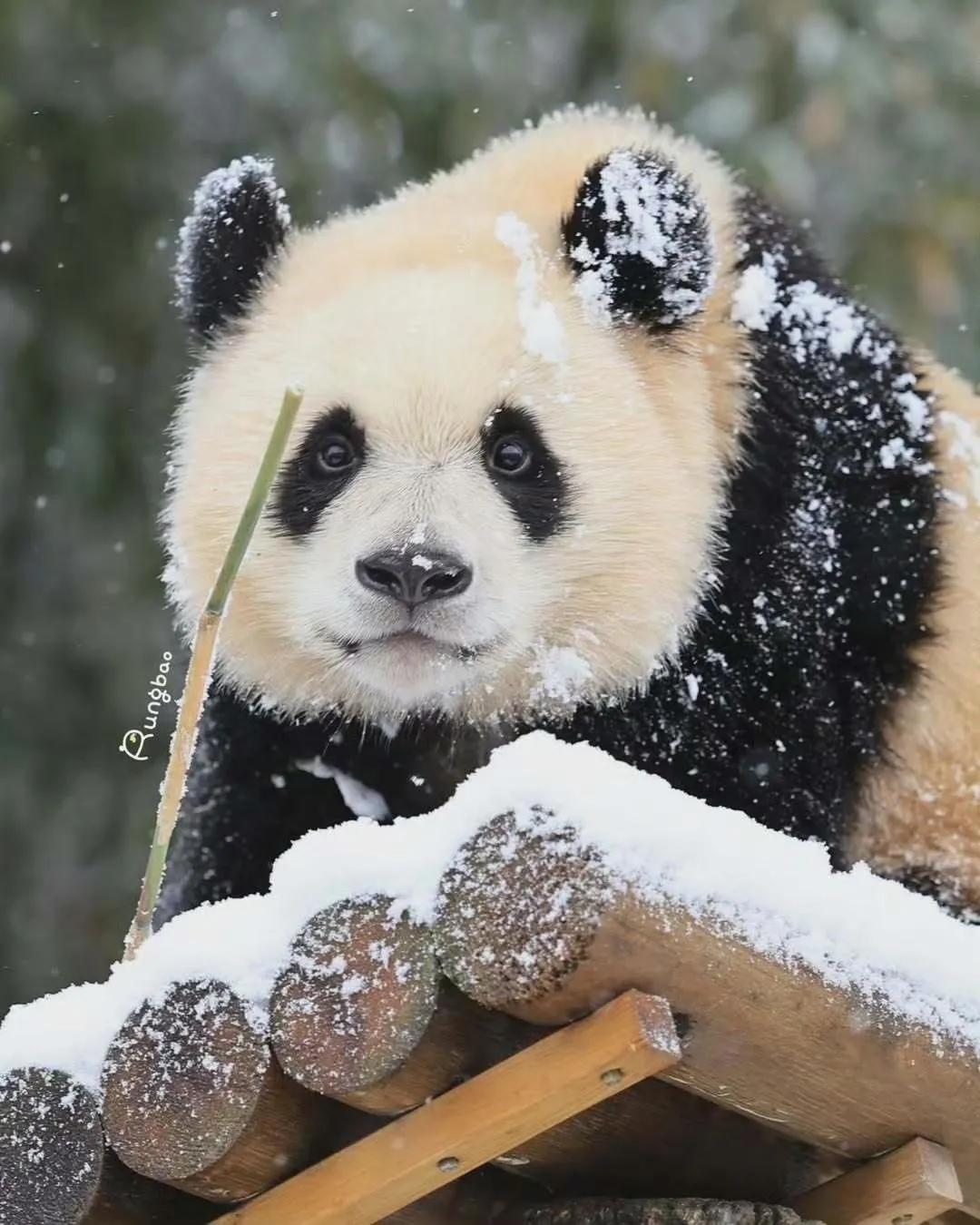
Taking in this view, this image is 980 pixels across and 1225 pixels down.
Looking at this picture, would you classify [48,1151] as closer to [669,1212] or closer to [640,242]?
[669,1212]

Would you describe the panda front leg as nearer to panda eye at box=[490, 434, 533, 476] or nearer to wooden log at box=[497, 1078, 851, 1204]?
panda eye at box=[490, 434, 533, 476]

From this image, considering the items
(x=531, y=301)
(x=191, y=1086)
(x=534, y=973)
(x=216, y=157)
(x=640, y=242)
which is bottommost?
(x=191, y=1086)

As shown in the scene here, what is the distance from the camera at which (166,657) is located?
2.31m

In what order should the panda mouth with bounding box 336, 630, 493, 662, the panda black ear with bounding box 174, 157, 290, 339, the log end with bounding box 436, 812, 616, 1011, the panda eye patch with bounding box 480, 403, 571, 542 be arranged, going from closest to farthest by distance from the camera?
1. the log end with bounding box 436, 812, 616, 1011
2. the panda mouth with bounding box 336, 630, 493, 662
3. the panda eye patch with bounding box 480, 403, 571, 542
4. the panda black ear with bounding box 174, 157, 290, 339

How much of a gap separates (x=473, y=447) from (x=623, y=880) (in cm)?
100

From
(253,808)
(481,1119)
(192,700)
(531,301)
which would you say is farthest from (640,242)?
(481,1119)

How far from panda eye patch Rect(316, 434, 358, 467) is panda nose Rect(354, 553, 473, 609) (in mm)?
213

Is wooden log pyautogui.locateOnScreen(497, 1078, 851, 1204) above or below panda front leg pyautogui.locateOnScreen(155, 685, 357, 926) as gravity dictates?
above

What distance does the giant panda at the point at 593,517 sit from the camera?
7.47 feet

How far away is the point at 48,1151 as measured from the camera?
5.05 ft

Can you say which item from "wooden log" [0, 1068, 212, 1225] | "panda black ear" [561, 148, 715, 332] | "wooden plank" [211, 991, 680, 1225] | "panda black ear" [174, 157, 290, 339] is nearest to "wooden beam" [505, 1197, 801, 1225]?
"wooden plank" [211, 991, 680, 1225]

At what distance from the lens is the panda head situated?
2246 mm

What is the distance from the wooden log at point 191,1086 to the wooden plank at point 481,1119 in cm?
7

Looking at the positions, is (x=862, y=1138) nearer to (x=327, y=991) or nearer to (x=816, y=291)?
(x=327, y=991)
